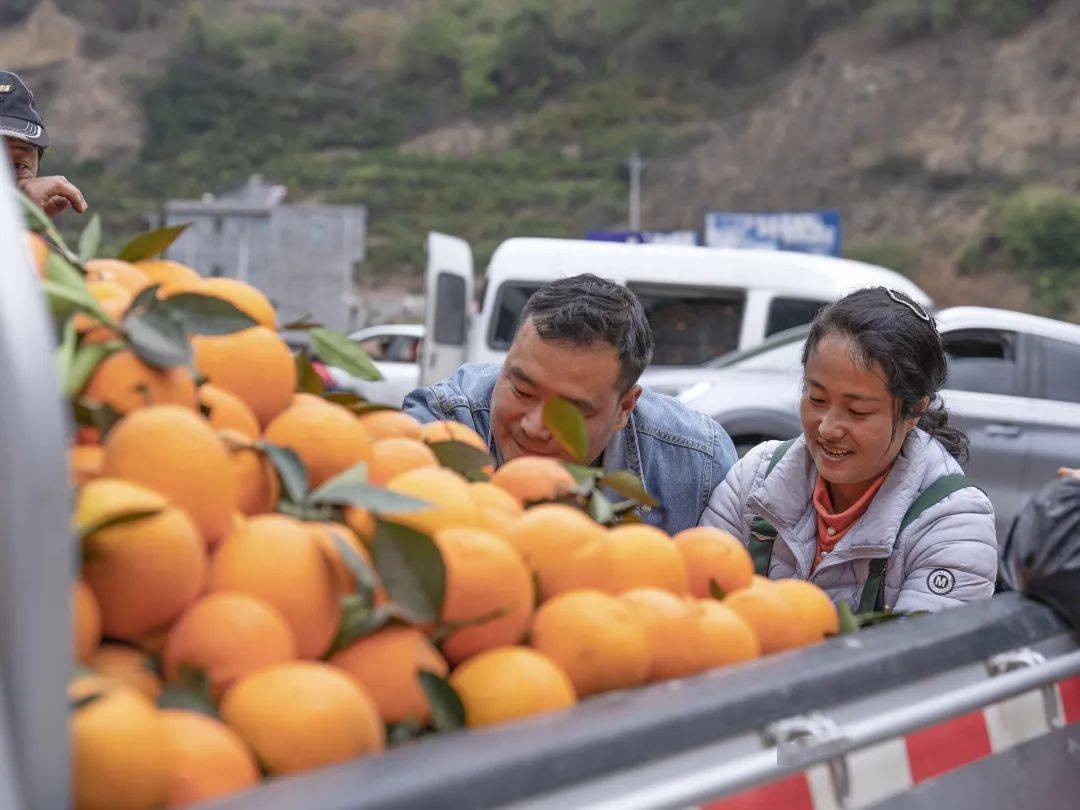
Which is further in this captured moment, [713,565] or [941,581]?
[941,581]

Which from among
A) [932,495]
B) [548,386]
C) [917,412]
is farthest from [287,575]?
[917,412]

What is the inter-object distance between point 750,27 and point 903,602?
74.4 metres

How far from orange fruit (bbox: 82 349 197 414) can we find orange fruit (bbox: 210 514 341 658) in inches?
5.7

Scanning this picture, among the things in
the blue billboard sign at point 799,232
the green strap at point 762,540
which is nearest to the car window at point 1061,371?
the green strap at point 762,540

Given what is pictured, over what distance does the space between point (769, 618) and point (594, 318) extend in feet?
3.11

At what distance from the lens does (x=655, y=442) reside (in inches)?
110

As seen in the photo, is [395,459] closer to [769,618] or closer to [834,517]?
[769,618]

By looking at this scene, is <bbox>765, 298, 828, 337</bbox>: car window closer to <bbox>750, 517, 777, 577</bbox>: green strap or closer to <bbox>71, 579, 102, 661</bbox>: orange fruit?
<bbox>750, 517, 777, 577</bbox>: green strap

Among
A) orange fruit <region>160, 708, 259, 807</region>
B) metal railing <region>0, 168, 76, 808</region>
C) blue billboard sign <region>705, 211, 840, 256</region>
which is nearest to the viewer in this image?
metal railing <region>0, 168, 76, 808</region>

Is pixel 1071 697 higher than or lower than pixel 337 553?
lower

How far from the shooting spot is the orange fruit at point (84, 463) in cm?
113

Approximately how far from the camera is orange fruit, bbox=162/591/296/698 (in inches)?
44.5

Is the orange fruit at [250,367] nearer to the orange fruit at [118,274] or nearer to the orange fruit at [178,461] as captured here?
the orange fruit at [118,274]

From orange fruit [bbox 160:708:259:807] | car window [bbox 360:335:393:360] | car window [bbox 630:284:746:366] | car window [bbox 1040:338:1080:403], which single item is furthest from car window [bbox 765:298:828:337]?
orange fruit [bbox 160:708:259:807]
